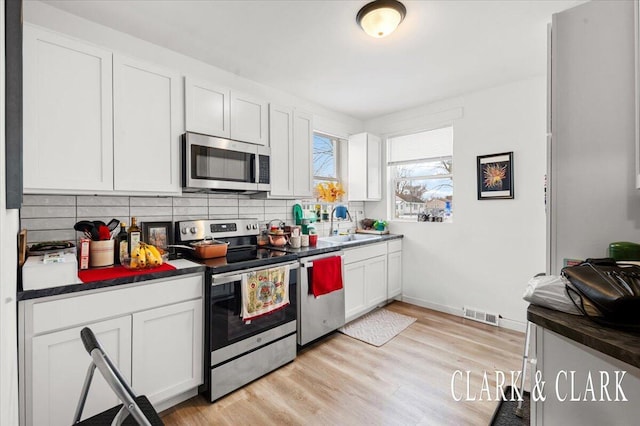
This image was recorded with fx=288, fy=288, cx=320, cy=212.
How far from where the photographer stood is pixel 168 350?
1.76 m

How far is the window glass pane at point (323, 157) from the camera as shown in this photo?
148 inches

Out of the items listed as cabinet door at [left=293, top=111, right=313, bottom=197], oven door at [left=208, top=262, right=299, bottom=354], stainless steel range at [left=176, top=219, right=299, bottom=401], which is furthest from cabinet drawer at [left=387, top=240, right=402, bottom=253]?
oven door at [left=208, top=262, right=299, bottom=354]

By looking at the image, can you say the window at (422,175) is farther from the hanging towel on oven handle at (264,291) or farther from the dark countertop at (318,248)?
the hanging towel on oven handle at (264,291)

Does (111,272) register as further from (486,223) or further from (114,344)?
(486,223)

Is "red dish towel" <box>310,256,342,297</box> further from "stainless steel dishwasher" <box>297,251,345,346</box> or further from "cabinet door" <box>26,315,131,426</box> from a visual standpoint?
"cabinet door" <box>26,315,131,426</box>

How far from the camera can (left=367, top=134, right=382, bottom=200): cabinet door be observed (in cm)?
388

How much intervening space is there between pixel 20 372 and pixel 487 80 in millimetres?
4034

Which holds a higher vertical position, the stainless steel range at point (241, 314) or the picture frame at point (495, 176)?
the picture frame at point (495, 176)

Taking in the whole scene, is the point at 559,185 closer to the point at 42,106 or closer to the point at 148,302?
the point at 148,302

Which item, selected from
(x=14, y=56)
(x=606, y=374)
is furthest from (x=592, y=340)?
(x=14, y=56)

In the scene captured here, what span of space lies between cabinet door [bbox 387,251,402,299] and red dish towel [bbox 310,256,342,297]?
108cm

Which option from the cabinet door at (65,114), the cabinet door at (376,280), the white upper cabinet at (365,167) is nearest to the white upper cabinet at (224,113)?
the cabinet door at (65,114)

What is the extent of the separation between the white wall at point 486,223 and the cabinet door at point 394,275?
0.10m

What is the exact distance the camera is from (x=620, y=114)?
1.18 m
